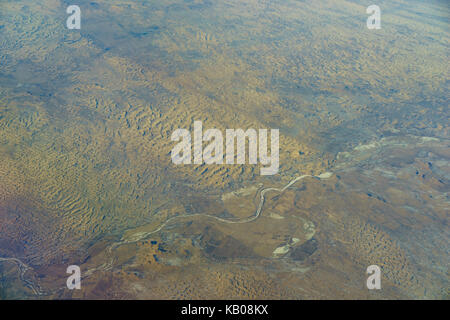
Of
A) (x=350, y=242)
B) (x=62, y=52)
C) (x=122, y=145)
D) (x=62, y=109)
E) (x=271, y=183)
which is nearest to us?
(x=350, y=242)

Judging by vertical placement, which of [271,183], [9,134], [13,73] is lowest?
[271,183]

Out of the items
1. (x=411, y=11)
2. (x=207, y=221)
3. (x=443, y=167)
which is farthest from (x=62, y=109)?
(x=411, y=11)

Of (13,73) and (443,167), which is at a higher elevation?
(13,73)

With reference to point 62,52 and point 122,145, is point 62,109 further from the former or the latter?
point 62,52

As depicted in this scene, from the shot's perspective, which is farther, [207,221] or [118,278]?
[207,221]

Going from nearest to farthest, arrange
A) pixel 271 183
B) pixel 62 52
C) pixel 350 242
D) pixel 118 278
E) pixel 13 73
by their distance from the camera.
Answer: pixel 118 278 < pixel 350 242 < pixel 271 183 < pixel 13 73 < pixel 62 52

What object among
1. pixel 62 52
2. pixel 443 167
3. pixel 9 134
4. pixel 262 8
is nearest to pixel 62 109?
pixel 9 134

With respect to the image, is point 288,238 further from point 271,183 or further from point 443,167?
point 443,167
